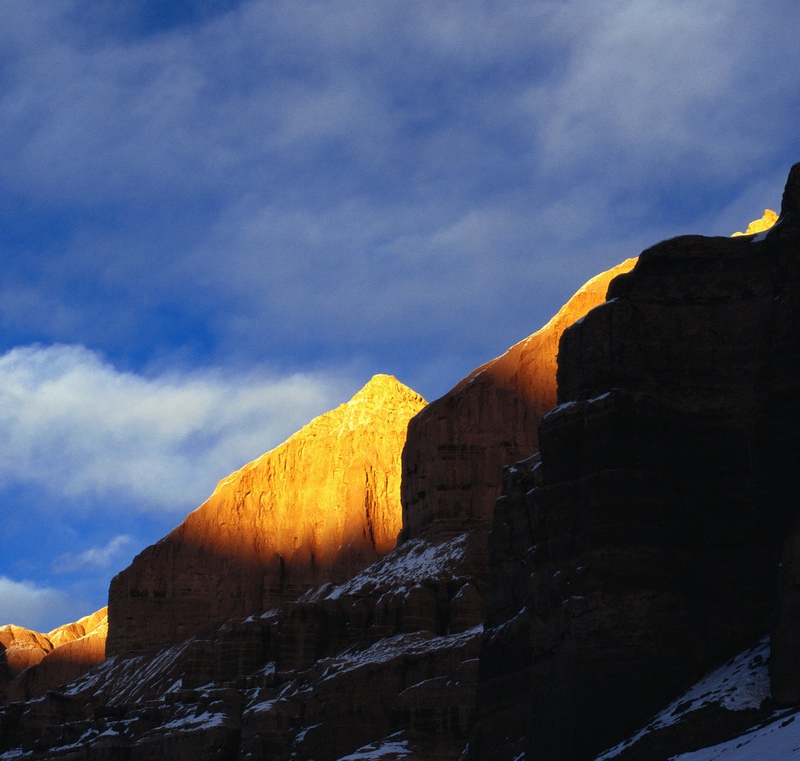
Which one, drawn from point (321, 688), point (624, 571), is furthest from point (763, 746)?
point (321, 688)

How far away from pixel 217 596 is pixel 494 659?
10767cm

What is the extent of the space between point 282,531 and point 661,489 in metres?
120

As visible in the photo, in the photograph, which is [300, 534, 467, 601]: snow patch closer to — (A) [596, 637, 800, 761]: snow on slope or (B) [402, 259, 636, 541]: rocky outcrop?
(B) [402, 259, 636, 541]: rocky outcrop

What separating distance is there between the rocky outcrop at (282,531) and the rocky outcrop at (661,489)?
10223 cm

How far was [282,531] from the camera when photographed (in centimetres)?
16588

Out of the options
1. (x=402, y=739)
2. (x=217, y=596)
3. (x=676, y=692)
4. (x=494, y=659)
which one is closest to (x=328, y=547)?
(x=217, y=596)

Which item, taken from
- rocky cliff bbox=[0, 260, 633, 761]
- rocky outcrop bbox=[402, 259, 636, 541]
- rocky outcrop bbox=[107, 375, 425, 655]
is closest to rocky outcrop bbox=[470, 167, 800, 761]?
rocky cliff bbox=[0, 260, 633, 761]

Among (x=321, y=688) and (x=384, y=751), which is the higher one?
(x=321, y=688)

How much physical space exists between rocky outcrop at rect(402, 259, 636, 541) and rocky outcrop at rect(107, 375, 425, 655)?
23863 mm

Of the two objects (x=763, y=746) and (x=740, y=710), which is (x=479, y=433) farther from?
(x=763, y=746)

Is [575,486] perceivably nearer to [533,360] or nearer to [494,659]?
[494,659]

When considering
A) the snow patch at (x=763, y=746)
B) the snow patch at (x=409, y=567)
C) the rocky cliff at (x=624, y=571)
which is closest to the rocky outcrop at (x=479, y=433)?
the snow patch at (x=409, y=567)

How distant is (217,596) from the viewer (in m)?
162

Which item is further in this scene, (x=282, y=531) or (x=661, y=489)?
(x=282, y=531)
